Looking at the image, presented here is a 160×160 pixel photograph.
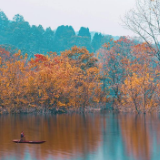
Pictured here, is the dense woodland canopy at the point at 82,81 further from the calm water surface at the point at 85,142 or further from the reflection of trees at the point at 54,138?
the reflection of trees at the point at 54,138

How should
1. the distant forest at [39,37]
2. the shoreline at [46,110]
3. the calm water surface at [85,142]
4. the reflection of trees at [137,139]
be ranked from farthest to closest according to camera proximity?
the distant forest at [39,37]
the shoreline at [46,110]
the reflection of trees at [137,139]
the calm water surface at [85,142]

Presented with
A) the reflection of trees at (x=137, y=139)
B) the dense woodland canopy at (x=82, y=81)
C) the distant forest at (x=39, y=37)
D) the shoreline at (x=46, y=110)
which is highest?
the distant forest at (x=39, y=37)

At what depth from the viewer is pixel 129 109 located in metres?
40.8

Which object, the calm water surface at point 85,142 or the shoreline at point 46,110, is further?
the shoreline at point 46,110

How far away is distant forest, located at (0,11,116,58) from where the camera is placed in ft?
341

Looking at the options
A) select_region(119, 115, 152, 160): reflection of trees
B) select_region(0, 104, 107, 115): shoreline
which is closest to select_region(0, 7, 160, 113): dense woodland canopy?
select_region(0, 104, 107, 115): shoreline

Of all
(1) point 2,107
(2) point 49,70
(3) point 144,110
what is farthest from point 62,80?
(3) point 144,110

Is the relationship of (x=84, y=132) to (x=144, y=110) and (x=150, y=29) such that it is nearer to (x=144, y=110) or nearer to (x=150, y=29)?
(x=150, y=29)

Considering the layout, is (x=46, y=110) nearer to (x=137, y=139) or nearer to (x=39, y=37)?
(x=137, y=139)

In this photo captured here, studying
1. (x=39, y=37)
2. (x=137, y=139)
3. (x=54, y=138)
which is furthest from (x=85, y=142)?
(x=39, y=37)

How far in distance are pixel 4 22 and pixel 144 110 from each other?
87.3 meters

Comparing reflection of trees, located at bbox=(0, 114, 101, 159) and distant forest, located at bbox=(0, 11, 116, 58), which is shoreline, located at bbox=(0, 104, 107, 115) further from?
distant forest, located at bbox=(0, 11, 116, 58)

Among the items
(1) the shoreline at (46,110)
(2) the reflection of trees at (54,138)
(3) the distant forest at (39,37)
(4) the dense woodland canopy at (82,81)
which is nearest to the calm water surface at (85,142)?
(2) the reflection of trees at (54,138)

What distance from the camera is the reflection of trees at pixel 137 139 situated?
16516 mm
